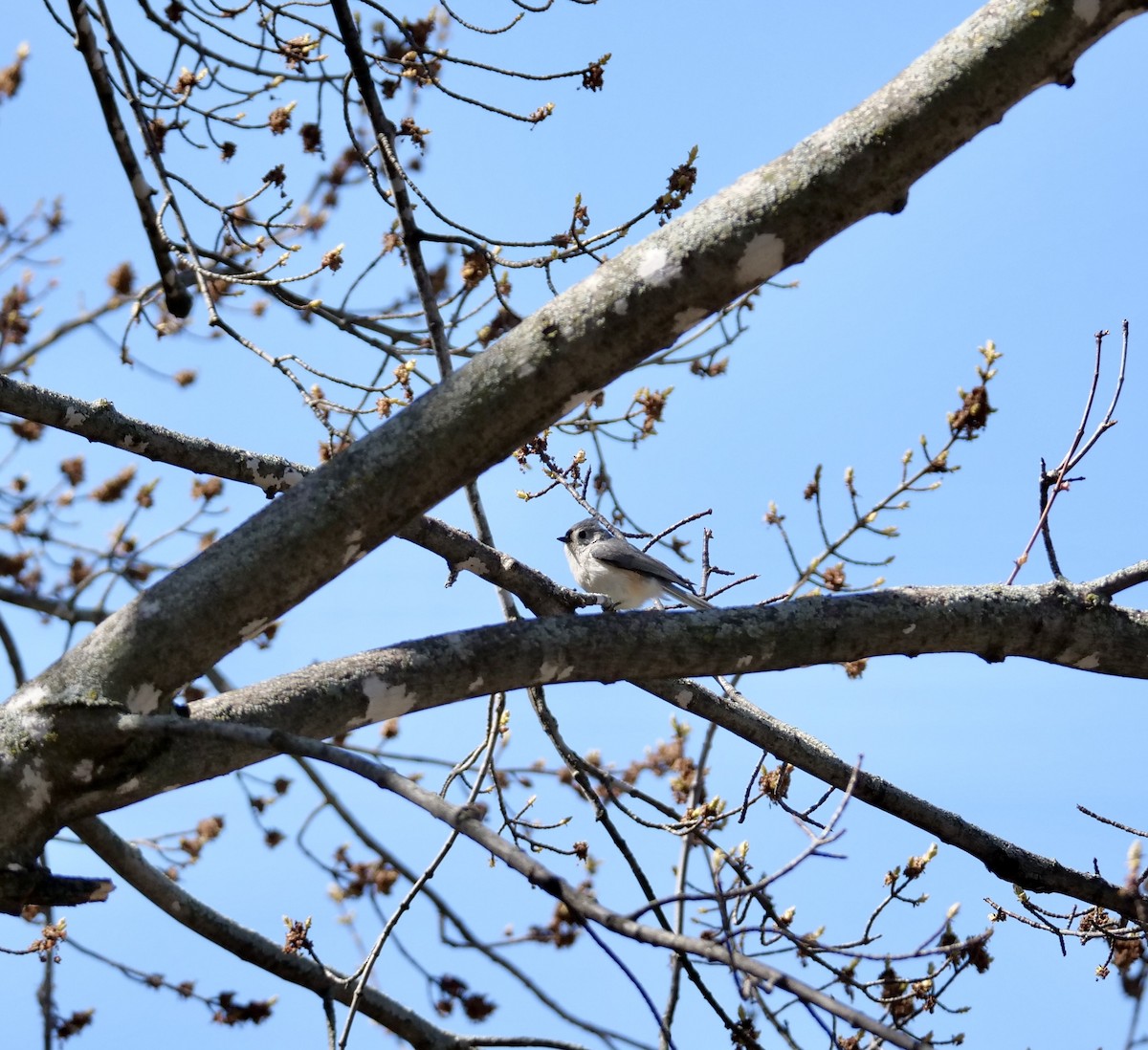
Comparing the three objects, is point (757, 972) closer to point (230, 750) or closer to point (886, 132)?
point (230, 750)

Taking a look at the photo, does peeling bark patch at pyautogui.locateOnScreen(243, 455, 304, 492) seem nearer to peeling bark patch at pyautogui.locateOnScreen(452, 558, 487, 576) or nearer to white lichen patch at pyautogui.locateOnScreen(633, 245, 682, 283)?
peeling bark patch at pyautogui.locateOnScreen(452, 558, 487, 576)

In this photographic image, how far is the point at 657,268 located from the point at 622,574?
9.78ft

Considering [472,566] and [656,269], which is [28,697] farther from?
[656,269]

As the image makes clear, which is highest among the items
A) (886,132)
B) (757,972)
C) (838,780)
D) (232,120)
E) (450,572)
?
(232,120)

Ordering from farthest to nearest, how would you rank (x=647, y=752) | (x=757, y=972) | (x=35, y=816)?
1. (x=647, y=752)
2. (x=35, y=816)
3. (x=757, y=972)

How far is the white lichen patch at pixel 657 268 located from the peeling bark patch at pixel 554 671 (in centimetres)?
98

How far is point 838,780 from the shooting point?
3391 mm

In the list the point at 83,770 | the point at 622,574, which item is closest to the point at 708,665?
the point at 83,770

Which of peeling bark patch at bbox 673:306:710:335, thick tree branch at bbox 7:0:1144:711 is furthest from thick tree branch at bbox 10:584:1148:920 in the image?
peeling bark patch at bbox 673:306:710:335

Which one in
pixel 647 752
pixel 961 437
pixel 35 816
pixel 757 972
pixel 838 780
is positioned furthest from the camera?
pixel 647 752

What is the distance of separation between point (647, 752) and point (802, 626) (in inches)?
123

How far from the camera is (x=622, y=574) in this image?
522 cm

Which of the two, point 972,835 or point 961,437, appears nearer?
point 972,835

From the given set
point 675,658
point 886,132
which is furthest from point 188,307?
point 886,132
